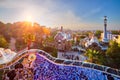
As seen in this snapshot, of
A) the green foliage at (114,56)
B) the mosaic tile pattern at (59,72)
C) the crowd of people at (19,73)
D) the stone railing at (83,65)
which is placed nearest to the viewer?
Answer: the stone railing at (83,65)

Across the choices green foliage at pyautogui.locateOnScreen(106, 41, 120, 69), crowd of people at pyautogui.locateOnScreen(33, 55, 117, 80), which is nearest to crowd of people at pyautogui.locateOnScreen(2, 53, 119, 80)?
crowd of people at pyautogui.locateOnScreen(33, 55, 117, 80)

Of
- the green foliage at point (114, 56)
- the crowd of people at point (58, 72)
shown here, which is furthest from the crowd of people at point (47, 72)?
the green foliage at point (114, 56)

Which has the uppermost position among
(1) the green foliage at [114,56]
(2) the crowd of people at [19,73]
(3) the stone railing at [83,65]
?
(3) the stone railing at [83,65]

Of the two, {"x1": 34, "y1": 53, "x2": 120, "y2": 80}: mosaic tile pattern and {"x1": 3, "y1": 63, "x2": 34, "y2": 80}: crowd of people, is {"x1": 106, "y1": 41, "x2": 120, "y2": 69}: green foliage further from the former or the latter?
{"x1": 3, "y1": 63, "x2": 34, "y2": 80}: crowd of people

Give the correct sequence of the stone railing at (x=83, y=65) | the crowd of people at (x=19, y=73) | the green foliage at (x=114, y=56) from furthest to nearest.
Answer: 1. the green foliage at (x=114, y=56)
2. the crowd of people at (x=19, y=73)
3. the stone railing at (x=83, y=65)

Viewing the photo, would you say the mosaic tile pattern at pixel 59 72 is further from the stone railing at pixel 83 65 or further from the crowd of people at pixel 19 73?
the crowd of people at pixel 19 73

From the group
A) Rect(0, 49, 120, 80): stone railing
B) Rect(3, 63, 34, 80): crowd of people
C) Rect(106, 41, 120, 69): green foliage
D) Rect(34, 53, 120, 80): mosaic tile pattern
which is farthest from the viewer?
Rect(106, 41, 120, 69): green foliage

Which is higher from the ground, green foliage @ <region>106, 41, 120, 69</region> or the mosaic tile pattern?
the mosaic tile pattern

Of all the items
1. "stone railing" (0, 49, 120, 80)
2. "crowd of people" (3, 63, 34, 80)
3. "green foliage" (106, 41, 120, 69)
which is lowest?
"green foliage" (106, 41, 120, 69)

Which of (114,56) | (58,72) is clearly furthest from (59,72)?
(114,56)

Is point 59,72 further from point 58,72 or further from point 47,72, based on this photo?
point 47,72

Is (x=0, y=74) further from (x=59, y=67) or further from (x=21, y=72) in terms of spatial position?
(x=59, y=67)

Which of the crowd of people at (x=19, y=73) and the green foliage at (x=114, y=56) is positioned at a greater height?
the crowd of people at (x=19, y=73)

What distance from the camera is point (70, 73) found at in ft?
20.1
